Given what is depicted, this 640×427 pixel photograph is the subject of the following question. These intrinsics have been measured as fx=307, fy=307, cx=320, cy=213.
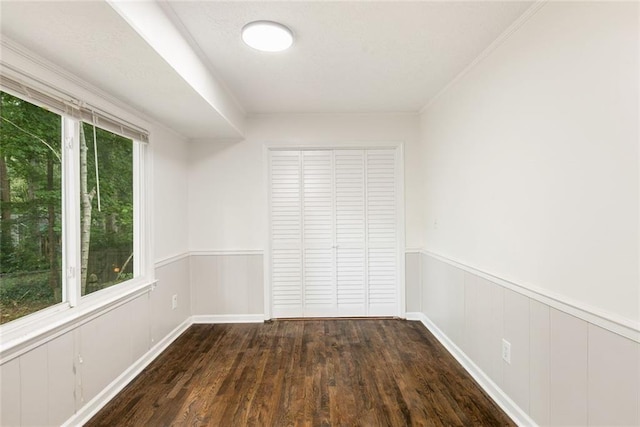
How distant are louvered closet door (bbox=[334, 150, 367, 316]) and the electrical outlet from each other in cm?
174

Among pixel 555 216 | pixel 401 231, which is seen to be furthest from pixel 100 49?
pixel 401 231

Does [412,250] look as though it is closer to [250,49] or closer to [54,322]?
[250,49]

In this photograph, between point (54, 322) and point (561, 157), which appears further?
point (54, 322)

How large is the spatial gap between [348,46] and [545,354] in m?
2.17

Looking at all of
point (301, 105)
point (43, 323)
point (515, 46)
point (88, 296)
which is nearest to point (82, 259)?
point (88, 296)

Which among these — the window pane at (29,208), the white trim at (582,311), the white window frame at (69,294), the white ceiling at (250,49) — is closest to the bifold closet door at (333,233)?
the white ceiling at (250,49)

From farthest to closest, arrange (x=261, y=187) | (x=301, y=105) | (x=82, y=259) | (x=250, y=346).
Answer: (x=261, y=187) < (x=301, y=105) < (x=250, y=346) < (x=82, y=259)

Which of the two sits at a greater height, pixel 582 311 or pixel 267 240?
pixel 267 240

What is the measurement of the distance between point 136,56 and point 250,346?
247 centimetres

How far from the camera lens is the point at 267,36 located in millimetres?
1855

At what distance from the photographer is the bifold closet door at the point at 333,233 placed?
3.57 meters

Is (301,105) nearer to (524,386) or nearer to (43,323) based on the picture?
(43,323)

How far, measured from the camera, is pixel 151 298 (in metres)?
2.69

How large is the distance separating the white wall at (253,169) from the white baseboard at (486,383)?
3.51 feet
